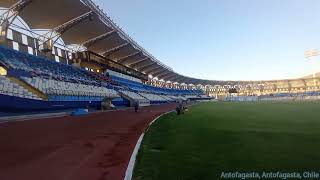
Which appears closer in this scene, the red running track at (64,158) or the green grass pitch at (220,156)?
the green grass pitch at (220,156)

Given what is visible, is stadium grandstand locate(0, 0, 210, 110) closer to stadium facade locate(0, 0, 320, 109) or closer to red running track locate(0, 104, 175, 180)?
stadium facade locate(0, 0, 320, 109)

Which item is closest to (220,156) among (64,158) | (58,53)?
(64,158)

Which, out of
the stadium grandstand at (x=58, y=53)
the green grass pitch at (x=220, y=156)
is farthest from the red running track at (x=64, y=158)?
the stadium grandstand at (x=58, y=53)

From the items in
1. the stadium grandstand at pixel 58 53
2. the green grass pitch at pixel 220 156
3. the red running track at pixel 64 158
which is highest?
the stadium grandstand at pixel 58 53

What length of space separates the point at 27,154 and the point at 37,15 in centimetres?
3656

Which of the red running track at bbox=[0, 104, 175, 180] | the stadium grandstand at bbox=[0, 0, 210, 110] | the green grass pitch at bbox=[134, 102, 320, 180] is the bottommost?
the green grass pitch at bbox=[134, 102, 320, 180]

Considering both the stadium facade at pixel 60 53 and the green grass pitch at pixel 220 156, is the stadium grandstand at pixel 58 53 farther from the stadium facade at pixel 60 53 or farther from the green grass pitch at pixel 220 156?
the green grass pitch at pixel 220 156

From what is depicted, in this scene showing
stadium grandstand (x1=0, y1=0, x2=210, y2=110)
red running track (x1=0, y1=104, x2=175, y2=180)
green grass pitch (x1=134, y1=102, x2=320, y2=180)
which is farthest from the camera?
stadium grandstand (x1=0, y1=0, x2=210, y2=110)

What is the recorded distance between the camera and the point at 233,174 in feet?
21.9

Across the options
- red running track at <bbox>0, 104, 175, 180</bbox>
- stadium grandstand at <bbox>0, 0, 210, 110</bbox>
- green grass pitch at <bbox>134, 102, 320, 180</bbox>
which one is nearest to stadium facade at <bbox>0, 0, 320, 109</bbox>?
stadium grandstand at <bbox>0, 0, 210, 110</bbox>

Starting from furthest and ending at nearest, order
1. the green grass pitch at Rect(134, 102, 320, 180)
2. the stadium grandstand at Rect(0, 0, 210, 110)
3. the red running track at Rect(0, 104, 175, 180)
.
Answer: the stadium grandstand at Rect(0, 0, 210, 110)
the red running track at Rect(0, 104, 175, 180)
the green grass pitch at Rect(134, 102, 320, 180)

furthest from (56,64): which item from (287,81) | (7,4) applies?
(287,81)

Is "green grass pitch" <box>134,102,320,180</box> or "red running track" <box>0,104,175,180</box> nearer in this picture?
"green grass pitch" <box>134,102,320,180</box>

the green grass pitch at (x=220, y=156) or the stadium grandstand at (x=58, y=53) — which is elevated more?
the stadium grandstand at (x=58, y=53)
